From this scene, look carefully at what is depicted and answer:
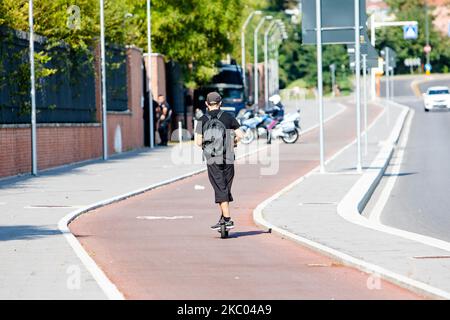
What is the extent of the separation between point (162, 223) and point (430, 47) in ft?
473

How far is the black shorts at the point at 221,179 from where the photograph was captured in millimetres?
17641

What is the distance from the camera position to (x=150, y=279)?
12.8 meters

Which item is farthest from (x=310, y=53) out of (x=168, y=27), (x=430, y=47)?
(x=168, y=27)

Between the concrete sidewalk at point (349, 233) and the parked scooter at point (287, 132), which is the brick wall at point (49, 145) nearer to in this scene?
the concrete sidewalk at point (349, 233)

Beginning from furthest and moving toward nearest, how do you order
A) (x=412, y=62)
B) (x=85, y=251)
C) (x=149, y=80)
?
1. (x=412, y=62)
2. (x=149, y=80)
3. (x=85, y=251)

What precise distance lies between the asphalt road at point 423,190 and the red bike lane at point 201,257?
7.28ft

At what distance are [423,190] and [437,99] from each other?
60.0 metres

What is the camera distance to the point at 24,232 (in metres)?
17.6

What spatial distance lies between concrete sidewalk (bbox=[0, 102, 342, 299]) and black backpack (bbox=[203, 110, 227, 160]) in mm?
2164

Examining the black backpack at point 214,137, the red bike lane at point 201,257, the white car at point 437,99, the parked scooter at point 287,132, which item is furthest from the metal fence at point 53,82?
the white car at point 437,99

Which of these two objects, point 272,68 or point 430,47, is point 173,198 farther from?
point 430,47

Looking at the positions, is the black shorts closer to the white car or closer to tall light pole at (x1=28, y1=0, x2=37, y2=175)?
tall light pole at (x1=28, y1=0, x2=37, y2=175)

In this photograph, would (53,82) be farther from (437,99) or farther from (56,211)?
(437,99)

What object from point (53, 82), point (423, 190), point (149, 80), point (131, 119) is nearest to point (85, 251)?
point (423, 190)
